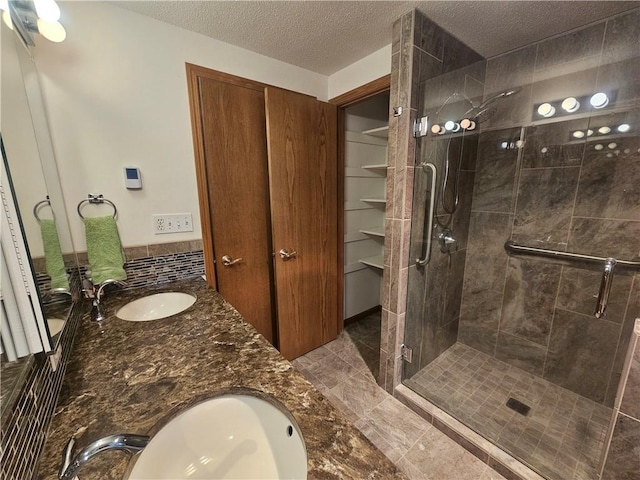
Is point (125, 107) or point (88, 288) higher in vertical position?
point (125, 107)

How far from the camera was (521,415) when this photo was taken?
154 centimetres

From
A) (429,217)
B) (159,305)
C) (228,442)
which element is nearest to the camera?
(228,442)

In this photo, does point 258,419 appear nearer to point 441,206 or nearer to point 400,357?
point 400,357

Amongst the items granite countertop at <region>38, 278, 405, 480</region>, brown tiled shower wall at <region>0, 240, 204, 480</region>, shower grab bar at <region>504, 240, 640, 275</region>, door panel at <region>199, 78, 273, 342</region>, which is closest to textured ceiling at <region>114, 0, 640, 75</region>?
door panel at <region>199, 78, 273, 342</region>

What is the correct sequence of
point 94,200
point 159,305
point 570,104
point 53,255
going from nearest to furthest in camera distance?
point 53,255 < point 94,200 < point 159,305 < point 570,104

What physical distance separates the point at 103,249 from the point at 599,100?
284 centimetres

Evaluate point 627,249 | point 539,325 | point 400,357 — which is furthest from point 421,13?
point 539,325

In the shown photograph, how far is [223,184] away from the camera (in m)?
1.67

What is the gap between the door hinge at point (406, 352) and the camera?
1.71 m

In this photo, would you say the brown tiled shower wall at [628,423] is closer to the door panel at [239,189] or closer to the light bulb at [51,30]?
the door panel at [239,189]

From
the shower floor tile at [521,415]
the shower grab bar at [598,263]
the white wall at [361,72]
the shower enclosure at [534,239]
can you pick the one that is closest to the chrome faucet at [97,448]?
the shower enclosure at [534,239]

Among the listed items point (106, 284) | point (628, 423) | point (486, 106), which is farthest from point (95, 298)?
point (486, 106)

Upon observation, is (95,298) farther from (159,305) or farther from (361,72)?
(361,72)

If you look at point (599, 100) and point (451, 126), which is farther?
point (451, 126)
